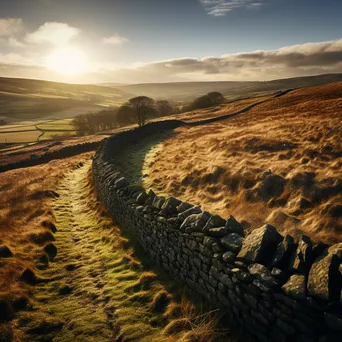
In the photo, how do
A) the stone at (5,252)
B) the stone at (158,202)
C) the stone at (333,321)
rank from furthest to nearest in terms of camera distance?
the stone at (5,252) → the stone at (158,202) → the stone at (333,321)

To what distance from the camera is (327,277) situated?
11.7 feet

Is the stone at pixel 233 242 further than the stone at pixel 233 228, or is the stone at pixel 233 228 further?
the stone at pixel 233 228

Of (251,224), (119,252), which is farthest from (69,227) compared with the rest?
(251,224)

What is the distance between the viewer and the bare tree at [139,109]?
56688mm

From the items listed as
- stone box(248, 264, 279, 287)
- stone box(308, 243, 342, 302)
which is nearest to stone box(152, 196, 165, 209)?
stone box(248, 264, 279, 287)

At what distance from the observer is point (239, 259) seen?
15.9ft

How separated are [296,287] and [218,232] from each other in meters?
1.96

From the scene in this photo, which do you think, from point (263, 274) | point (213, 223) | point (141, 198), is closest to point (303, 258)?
point (263, 274)

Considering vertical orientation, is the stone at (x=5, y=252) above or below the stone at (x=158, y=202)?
below

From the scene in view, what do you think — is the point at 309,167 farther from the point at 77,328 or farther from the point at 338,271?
the point at 77,328

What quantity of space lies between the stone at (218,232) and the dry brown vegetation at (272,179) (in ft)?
11.7

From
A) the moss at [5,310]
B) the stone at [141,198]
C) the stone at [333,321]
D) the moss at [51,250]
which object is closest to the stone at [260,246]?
the stone at [333,321]

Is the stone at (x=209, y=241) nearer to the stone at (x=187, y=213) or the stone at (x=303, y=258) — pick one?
the stone at (x=187, y=213)

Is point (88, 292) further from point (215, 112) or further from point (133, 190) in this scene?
point (215, 112)
